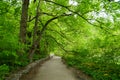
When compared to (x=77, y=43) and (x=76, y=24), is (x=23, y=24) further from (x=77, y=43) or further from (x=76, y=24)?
(x=77, y=43)

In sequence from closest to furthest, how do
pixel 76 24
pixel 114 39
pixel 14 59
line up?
pixel 14 59 → pixel 114 39 → pixel 76 24

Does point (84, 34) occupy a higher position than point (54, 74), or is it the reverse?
point (84, 34)

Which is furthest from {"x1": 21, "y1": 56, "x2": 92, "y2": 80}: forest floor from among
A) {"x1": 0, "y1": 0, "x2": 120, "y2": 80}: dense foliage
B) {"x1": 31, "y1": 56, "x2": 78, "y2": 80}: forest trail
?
{"x1": 0, "y1": 0, "x2": 120, "y2": 80}: dense foliage

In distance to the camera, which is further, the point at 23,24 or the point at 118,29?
the point at 118,29

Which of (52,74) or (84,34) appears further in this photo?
(84,34)

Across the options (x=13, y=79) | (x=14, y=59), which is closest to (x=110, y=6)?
(x=14, y=59)

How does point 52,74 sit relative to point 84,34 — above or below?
below

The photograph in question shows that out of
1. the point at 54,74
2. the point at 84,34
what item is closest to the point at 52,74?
the point at 54,74

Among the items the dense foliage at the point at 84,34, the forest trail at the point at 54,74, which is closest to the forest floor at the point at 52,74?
the forest trail at the point at 54,74

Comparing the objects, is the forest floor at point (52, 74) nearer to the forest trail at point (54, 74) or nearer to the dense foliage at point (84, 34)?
the forest trail at point (54, 74)

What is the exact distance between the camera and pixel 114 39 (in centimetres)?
1833

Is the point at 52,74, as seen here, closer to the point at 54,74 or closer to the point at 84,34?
the point at 54,74

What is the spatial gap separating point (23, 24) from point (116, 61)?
7.94m

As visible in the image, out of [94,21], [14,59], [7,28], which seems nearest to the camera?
[7,28]
